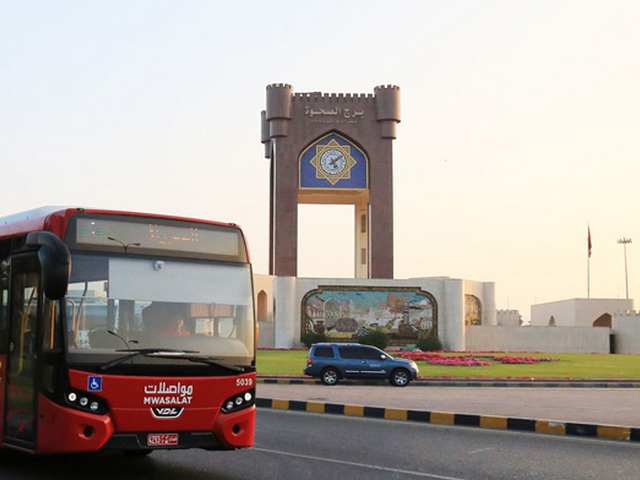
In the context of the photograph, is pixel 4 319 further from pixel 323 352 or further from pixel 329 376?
pixel 323 352

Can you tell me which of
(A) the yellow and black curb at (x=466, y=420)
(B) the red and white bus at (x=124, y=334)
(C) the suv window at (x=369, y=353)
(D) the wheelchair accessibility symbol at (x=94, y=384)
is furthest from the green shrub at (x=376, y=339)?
(D) the wheelchair accessibility symbol at (x=94, y=384)

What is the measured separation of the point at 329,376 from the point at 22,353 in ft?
64.2

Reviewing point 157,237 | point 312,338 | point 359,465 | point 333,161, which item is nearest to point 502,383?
point 359,465

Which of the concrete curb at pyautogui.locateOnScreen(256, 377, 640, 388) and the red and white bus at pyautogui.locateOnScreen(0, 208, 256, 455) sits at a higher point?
the red and white bus at pyautogui.locateOnScreen(0, 208, 256, 455)

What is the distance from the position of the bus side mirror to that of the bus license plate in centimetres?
160

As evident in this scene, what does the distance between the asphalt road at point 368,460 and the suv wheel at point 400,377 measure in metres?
13.4

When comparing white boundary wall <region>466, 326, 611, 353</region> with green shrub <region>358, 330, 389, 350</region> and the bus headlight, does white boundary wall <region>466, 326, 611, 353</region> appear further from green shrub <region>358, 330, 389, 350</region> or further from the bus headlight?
the bus headlight

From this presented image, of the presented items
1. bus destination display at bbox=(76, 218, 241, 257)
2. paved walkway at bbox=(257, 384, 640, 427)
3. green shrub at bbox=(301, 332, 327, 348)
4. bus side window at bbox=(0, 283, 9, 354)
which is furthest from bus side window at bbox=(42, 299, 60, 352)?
green shrub at bbox=(301, 332, 327, 348)

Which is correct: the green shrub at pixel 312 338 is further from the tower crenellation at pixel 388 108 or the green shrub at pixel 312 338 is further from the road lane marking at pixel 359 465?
the road lane marking at pixel 359 465

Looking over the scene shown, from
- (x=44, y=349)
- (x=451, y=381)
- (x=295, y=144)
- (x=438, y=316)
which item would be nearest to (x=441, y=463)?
(x=44, y=349)

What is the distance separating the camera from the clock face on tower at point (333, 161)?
61.4 metres

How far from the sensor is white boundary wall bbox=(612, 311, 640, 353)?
59.6 meters

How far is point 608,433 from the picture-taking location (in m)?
14.3

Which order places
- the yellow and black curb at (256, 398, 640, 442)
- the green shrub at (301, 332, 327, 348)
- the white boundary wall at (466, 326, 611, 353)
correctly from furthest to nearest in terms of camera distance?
the white boundary wall at (466, 326, 611, 353) → the green shrub at (301, 332, 327, 348) → the yellow and black curb at (256, 398, 640, 442)
